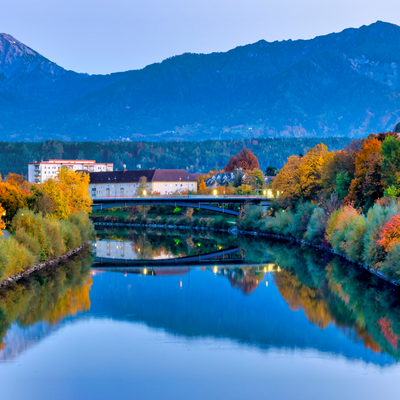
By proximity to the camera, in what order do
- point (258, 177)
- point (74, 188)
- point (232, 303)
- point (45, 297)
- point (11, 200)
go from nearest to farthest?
point (45, 297) → point (232, 303) → point (11, 200) → point (74, 188) → point (258, 177)

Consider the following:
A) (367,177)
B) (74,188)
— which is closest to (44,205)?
(74,188)

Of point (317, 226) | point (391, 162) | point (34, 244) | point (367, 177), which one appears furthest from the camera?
point (317, 226)

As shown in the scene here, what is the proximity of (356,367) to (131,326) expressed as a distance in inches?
544

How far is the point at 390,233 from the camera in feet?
152

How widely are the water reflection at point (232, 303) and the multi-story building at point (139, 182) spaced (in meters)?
94.6

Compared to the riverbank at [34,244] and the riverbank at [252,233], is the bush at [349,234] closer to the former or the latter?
the riverbank at [252,233]

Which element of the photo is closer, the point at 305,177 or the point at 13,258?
the point at 13,258

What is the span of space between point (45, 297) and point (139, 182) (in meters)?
116

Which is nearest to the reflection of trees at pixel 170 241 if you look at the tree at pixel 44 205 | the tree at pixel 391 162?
the tree at pixel 44 205

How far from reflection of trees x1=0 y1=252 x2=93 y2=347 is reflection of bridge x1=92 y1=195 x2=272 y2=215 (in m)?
43.4

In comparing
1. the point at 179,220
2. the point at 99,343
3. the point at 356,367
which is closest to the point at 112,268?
the point at 99,343

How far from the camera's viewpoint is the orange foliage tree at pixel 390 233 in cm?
4591

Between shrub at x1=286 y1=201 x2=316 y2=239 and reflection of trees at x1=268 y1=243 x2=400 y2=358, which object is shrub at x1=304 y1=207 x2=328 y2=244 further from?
reflection of trees at x1=268 y1=243 x2=400 y2=358

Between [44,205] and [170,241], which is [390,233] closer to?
[44,205]
